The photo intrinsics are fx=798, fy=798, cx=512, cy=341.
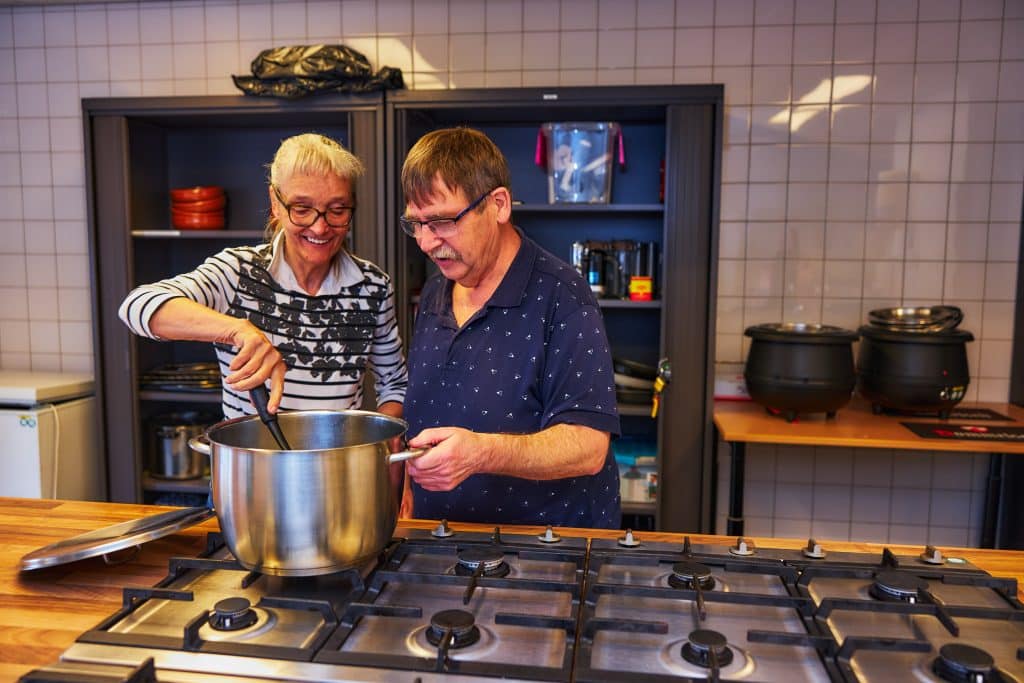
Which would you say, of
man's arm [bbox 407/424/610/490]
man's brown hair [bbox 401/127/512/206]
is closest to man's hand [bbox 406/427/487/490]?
man's arm [bbox 407/424/610/490]

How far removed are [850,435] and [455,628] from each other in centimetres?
200

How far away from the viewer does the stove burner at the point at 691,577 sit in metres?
1.04

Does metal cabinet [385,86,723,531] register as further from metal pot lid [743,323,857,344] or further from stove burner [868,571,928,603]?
stove burner [868,571,928,603]

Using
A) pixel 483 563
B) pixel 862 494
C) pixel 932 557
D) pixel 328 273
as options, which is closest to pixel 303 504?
pixel 483 563

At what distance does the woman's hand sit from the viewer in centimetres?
118

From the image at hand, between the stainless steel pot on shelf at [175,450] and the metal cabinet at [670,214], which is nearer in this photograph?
the metal cabinet at [670,214]

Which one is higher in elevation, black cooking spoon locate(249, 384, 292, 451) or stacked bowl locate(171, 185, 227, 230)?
stacked bowl locate(171, 185, 227, 230)

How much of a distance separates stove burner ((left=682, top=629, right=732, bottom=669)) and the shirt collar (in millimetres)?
1210

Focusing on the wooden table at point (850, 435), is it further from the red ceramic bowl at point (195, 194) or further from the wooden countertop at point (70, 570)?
the red ceramic bowl at point (195, 194)

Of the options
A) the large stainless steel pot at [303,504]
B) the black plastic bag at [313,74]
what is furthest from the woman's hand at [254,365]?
the black plastic bag at [313,74]

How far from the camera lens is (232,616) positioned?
92 centimetres

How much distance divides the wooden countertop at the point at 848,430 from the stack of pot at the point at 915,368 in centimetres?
8

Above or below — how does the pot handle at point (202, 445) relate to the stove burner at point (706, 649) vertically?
above

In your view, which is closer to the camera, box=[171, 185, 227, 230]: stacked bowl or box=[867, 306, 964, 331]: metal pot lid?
box=[867, 306, 964, 331]: metal pot lid
